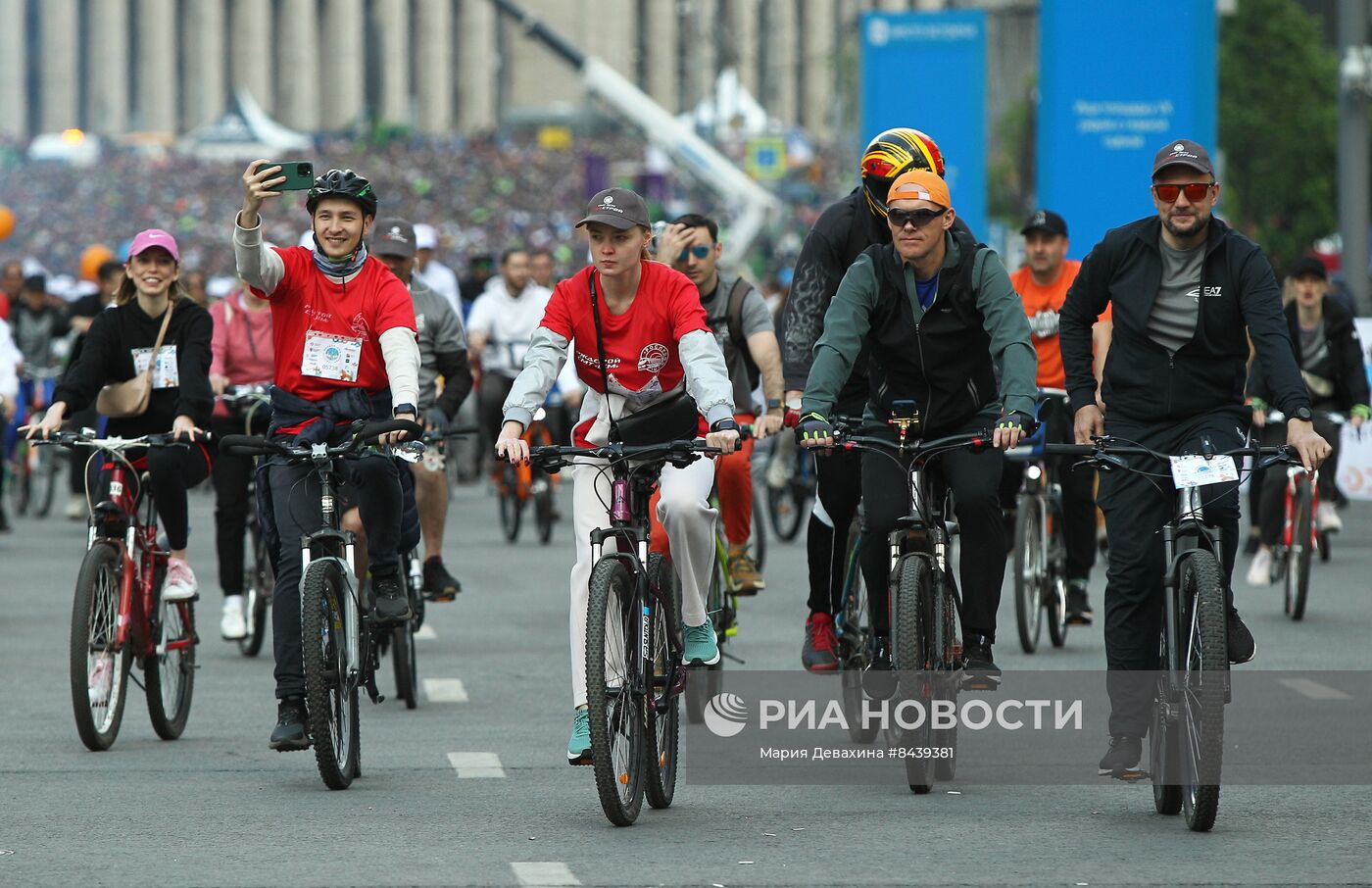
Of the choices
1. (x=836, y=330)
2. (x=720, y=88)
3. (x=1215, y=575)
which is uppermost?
(x=720, y=88)

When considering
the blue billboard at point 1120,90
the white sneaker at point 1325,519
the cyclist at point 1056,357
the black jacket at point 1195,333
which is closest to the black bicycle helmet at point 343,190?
the black jacket at point 1195,333

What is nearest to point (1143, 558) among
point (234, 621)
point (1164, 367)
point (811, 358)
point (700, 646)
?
point (1164, 367)

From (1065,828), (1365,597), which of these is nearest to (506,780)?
(1065,828)

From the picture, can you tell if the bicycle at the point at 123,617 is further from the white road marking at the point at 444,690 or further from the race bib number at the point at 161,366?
the white road marking at the point at 444,690

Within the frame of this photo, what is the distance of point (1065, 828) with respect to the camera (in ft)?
25.3

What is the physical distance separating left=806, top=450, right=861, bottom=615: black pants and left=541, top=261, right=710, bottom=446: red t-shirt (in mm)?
1143

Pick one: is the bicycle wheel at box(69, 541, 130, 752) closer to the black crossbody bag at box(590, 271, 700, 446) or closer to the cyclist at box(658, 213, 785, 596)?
the black crossbody bag at box(590, 271, 700, 446)

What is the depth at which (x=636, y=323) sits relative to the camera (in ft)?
27.3

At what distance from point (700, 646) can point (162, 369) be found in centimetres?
267

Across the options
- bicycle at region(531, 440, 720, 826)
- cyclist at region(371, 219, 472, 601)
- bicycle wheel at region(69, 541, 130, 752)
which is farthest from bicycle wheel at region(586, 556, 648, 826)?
cyclist at region(371, 219, 472, 601)

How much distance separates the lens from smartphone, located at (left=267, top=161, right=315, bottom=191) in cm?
827

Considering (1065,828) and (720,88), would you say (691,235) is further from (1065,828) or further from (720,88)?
(720,88)

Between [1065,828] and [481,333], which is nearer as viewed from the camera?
[1065,828]

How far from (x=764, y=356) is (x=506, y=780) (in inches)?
94.3
